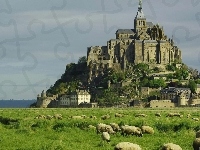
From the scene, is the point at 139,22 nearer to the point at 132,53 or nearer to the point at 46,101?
the point at 132,53

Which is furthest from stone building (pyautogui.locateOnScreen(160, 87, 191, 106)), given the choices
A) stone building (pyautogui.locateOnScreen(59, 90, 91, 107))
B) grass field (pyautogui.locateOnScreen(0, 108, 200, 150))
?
grass field (pyautogui.locateOnScreen(0, 108, 200, 150))

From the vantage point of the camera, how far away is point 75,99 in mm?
148750

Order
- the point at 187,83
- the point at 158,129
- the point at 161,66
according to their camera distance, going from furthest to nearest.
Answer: the point at 161,66 → the point at 187,83 → the point at 158,129

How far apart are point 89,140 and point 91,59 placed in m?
141

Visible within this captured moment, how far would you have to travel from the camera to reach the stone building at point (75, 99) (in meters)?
148

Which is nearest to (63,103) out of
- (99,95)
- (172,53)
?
(99,95)

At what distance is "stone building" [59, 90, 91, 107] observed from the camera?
148 m

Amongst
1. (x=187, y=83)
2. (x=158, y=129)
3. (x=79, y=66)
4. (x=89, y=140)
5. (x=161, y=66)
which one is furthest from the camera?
(x=79, y=66)

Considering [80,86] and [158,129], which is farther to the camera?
[80,86]

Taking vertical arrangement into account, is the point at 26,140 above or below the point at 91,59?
below

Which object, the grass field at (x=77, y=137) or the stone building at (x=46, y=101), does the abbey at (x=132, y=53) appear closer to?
the stone building at (x=46, y=101)

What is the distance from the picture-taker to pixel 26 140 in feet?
104

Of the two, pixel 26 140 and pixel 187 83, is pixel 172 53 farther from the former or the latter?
pixel 26 140

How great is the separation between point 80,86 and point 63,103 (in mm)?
17316
